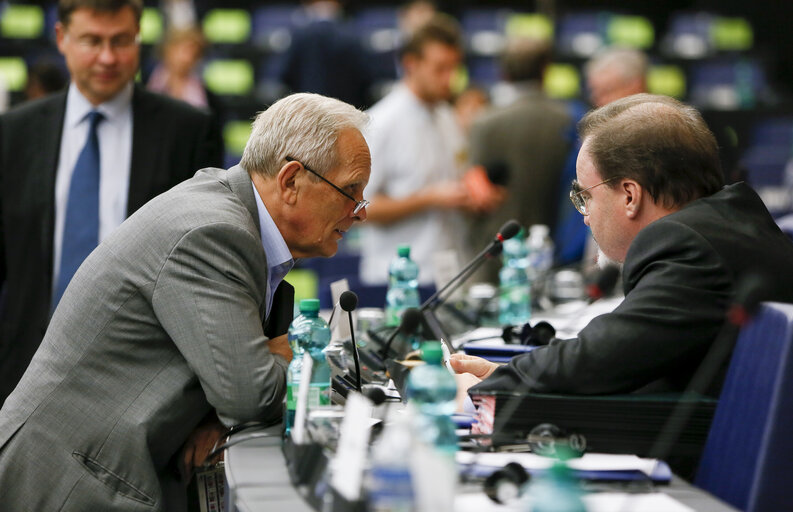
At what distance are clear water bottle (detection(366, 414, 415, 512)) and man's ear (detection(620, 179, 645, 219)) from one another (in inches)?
39.6

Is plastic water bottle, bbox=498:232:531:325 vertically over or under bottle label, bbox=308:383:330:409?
under

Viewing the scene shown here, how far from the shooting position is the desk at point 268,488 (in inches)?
66.7

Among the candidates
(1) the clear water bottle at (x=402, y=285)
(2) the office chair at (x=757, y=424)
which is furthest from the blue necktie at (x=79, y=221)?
(2) the office chair at (x=757, y=424)

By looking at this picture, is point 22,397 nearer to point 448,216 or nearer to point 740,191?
point 740,191

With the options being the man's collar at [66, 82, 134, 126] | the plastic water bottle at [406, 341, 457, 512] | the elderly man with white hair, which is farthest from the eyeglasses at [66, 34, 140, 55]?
the plastic water bottle at [406, 341, 457, 512]

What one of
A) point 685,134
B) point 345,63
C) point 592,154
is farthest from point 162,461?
point 345,63

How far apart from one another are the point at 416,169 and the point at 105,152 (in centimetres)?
188

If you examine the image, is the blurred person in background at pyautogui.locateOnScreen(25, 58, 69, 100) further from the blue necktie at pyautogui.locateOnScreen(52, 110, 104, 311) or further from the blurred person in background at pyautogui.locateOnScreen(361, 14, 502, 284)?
the blue necktie at pyautogui.locateOnScreen(52, 110, 104, 311)

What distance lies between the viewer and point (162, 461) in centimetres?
226

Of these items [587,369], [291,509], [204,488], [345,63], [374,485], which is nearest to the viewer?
[374,485]

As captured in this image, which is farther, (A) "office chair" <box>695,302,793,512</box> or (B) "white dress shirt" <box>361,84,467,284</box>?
(B) "white dress shirt" <box>361,84,467,284</box>

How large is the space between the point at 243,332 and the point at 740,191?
109 centimetres

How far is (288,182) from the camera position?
94.6 inches

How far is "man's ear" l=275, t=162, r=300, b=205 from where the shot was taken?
2.38 meters
